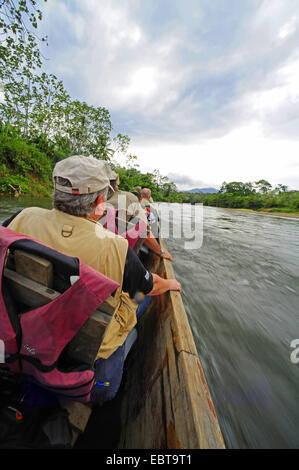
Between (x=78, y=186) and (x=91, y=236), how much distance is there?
0.36m

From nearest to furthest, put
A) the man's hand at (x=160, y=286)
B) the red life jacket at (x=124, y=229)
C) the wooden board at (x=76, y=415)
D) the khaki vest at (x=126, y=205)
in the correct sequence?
the wooden board at (x=76, y=415)
the man's hand at (x=160, y=286)
the red life jacket at (x=124, y=229)
the khaki vest at (x=126, y=205)

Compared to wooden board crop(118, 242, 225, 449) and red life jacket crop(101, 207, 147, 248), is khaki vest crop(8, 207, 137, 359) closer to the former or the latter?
wooden board crop(118, 242, 225, 449)

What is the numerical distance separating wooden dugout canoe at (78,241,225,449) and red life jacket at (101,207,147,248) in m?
0.74

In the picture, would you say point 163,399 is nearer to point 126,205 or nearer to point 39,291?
point 39,291

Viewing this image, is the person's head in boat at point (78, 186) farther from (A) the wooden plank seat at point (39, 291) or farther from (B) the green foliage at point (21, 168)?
(B) the green foliage at point (21, 168)

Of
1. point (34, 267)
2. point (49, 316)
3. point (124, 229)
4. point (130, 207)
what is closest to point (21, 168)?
point (130, 207)

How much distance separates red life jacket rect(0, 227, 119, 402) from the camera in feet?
2.11

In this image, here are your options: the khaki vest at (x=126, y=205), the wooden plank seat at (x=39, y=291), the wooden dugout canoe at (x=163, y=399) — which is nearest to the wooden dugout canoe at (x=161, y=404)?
the wooden dugout canoe at (x=163, y=399)

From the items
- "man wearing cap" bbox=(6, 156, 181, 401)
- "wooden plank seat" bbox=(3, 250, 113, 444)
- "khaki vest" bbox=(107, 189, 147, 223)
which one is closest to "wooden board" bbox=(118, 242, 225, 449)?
"man wearing cap" bbox=(6, 156, 181, 401)

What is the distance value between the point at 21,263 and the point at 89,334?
1.34 feet

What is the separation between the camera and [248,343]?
2.06 meters

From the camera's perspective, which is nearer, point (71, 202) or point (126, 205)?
point (71, 202)

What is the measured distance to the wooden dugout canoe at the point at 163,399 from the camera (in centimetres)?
72

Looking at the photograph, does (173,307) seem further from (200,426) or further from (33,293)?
(33,293)
